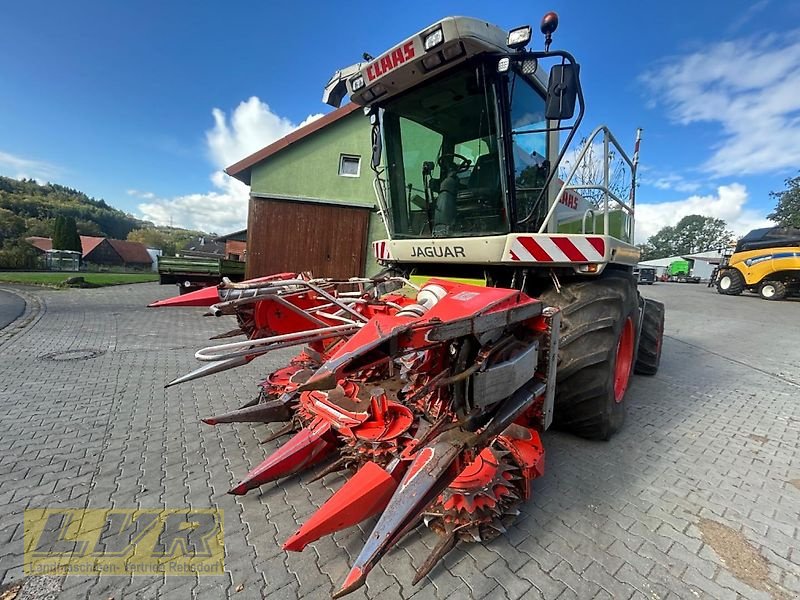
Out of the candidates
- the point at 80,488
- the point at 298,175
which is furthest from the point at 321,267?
the point at 80,488

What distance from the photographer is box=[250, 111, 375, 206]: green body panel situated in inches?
463

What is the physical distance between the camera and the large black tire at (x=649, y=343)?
4.60 m

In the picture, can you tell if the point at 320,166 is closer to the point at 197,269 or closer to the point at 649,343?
the point at 197,269

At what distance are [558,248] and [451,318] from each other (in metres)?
1.37

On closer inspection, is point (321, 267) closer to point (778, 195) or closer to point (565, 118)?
point (565, 118)

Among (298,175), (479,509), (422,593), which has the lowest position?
(422,593)

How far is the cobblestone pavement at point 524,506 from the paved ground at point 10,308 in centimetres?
491

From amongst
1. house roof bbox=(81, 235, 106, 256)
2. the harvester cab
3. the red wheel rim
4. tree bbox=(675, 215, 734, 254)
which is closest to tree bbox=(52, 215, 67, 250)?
house roof bbox=(81, 235, 106, 256)

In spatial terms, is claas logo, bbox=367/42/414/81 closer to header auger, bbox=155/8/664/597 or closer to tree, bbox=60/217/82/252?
header auger, bbox=155/8/664/597

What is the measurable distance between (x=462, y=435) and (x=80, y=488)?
224cm

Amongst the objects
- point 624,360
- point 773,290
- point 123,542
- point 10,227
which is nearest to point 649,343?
point 624,360

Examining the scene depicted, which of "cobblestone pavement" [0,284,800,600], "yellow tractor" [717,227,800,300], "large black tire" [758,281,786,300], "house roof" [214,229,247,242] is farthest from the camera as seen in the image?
"house roof" [214,229,247,242]

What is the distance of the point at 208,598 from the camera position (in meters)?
1.45

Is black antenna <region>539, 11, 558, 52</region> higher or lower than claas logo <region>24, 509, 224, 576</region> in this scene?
higher
